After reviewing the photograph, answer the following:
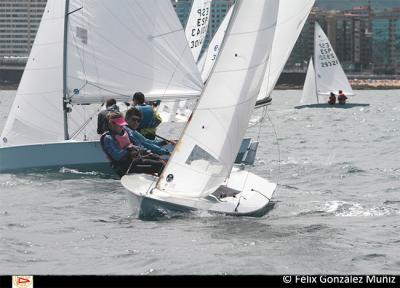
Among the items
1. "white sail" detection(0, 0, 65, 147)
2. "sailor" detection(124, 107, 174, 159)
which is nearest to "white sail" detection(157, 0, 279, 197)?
"sailor" detection(124, 107, 174, 159)

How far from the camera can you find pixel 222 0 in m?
155

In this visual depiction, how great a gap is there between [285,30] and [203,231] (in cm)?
408

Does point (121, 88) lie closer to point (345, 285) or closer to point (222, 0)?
point (345, 285)

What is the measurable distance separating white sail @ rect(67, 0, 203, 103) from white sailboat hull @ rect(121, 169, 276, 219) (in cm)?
486

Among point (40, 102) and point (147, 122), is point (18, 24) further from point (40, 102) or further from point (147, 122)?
point (147, 122)

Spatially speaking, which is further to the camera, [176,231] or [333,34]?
[333,34]

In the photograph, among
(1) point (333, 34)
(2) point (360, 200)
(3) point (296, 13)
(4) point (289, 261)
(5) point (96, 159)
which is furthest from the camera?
(1) point (333, 34)

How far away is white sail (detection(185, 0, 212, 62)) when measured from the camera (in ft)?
77.3

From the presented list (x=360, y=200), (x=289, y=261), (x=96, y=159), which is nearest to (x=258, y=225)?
(x=289, y=261)

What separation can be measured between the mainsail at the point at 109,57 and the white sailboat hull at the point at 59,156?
0.80 m

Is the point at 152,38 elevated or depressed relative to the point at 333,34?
elevated

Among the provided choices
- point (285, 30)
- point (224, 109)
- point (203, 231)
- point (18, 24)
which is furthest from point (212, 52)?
point (18, 24)

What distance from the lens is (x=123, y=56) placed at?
1619 cm

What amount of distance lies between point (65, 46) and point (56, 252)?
7503 mm
